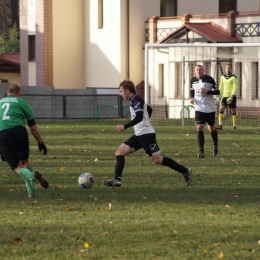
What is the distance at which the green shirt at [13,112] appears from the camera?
1268 centimetres

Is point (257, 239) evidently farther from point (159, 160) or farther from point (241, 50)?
point (241, 50)

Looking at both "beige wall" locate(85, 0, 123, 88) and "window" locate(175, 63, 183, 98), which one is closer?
"window" locate(175, 63, 183, 98)

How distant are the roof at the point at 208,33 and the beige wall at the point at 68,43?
266 inches

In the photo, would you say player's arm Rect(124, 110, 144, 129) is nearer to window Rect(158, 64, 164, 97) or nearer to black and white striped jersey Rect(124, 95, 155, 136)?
black and white striped jersey Rect(124, 95, 155, 136)

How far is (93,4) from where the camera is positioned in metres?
52.0

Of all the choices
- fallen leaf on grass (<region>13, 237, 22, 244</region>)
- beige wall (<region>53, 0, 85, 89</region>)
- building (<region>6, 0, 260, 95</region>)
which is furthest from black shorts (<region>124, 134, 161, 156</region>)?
beige wall (<region>53, 0, 85, 89</region>)

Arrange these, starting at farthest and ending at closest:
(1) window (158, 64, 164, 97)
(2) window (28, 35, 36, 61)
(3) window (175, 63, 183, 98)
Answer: (2) window (28, 35, 36, 61) < (1) window (158, 64, 164, 97) < (3) window (175, 63, 183, 98)

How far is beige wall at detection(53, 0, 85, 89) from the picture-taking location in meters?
52.5

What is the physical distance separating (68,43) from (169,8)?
5.96 meters

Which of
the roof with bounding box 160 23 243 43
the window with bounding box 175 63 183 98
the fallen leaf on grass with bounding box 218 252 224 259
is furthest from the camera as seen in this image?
the roof with bounding box 160 23 243 43

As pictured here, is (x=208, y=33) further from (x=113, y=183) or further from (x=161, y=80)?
(x=113, y=183)

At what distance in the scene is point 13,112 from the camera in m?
12.7

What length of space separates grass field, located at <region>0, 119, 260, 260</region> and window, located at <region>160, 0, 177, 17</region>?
32.8m

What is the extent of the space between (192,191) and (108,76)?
1499 inches
